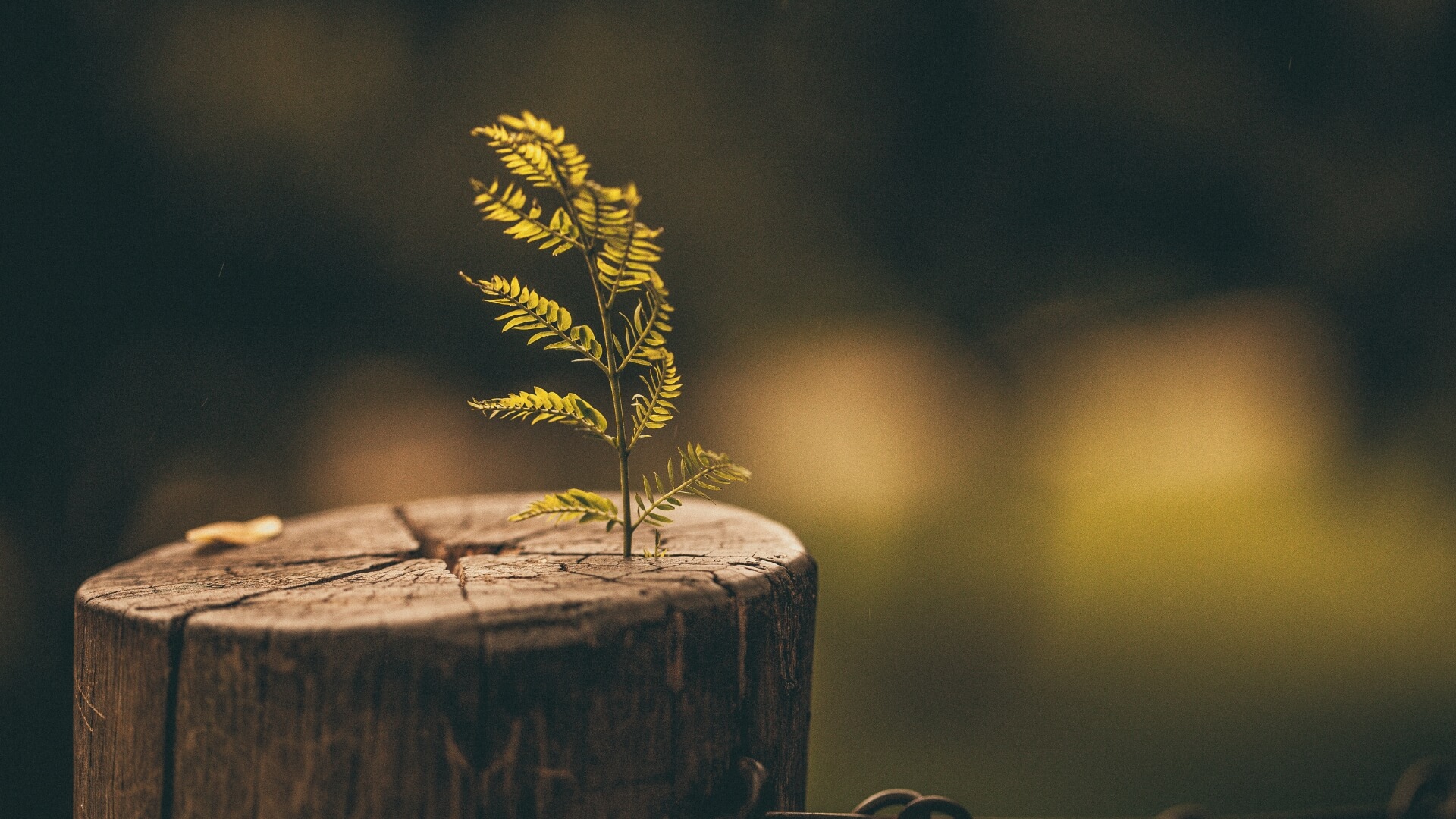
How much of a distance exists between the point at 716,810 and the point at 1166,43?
4152mm

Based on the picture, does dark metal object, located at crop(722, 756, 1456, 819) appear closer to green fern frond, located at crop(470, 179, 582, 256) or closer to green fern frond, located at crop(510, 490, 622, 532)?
green fern frond, located at crop(510, 490, 622, 532)

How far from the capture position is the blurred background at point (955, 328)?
3.25 metres

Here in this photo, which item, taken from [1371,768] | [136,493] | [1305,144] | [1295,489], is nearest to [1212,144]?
[1305,144]

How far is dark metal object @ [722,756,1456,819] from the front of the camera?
36.9 inches

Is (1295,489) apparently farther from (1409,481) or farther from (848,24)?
(848,24)

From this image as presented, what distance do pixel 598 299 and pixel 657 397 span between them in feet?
0.49

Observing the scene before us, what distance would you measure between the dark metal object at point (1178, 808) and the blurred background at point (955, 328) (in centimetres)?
200

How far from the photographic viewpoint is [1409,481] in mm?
3895

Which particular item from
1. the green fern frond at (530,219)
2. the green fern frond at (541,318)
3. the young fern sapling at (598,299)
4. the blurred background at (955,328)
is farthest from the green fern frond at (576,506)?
the blurred background at (955,328)

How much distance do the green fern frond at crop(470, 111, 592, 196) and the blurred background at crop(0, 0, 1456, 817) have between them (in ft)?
8.44

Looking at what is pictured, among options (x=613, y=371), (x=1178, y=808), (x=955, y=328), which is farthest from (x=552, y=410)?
(x=955, y=328)

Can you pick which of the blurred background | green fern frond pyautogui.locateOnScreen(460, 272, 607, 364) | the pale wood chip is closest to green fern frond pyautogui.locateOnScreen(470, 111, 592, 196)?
green fern frond pyautogui.locateOnScreen(460, 272, 607, 364)

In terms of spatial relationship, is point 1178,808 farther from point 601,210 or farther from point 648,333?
point 601,210

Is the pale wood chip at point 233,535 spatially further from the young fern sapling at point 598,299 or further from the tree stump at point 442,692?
the young fern sapling at point 598,299
